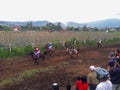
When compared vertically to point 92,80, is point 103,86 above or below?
above

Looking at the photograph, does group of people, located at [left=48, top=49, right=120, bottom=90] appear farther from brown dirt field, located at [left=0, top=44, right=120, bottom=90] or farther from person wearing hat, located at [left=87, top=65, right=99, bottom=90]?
brown dirt field, located at [left=0, top=44, right=120, bottom=90]

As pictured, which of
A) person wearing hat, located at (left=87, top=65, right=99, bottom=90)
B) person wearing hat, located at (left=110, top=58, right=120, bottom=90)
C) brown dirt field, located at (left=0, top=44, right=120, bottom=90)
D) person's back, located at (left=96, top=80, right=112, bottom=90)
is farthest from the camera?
brown dirt field, located at (left=0, top=44, right=120, bottom=90)

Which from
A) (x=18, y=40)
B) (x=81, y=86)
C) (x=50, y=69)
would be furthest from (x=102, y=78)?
(x=18, y=40)

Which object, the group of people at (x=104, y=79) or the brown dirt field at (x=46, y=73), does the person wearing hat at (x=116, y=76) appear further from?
the brown dirt field at (x=46, y=73)

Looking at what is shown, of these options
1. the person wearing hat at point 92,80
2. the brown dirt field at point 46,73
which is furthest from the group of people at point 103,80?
the brown dirt field at point 46,73

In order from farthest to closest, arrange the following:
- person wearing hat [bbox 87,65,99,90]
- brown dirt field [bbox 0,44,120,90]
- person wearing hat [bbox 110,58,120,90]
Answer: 1. brown dirt field [bbox 0,44,120,90]
2. person wearing hat [bbox 87,65,99,90]
3. person wearing hat [bbox 110,58,120,90]

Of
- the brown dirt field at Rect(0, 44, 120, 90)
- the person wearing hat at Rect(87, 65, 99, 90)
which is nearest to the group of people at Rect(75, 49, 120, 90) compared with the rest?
the person wearing hat at Rect(87, 65, 99, 90)

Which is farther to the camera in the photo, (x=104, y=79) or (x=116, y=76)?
(x=116, y=76)

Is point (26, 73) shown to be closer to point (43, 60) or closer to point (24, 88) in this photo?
point (24, 88)

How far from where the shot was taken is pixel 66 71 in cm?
2308

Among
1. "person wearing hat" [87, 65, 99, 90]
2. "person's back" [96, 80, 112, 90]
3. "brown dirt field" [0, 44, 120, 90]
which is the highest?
"person's back" [96, 80, 112, 90]

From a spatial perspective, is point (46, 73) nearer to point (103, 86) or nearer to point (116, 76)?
point (116, 76)

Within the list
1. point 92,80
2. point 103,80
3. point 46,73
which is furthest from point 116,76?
point 46,73

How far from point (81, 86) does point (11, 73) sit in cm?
1155
